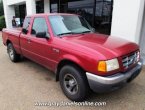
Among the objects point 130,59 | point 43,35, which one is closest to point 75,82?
point 130,59

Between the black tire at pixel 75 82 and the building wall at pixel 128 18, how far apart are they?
3.19m

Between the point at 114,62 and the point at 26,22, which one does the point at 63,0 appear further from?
the point at 114,62

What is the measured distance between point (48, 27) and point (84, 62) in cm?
149

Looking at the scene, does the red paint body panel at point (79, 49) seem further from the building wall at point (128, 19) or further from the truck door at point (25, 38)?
the building wall at point (128, 19)

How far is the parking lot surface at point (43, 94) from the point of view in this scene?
3.37 m

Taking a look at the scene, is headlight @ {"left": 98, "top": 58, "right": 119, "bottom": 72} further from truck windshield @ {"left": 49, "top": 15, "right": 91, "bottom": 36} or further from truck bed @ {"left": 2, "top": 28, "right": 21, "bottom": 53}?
truck bed @ {"left": 2, "top": 28, "right": 21, "bottom": 53}

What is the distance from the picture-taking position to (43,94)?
3.84 meters

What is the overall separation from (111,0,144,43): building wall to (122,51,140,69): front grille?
2.18 m

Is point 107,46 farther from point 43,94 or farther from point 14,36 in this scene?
point 14,36

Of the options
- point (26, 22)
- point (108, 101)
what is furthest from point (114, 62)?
point (26, 22)

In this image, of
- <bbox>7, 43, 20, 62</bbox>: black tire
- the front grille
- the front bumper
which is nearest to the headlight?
the front bumper

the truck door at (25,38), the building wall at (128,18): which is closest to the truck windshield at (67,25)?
the truck door at (25,38)

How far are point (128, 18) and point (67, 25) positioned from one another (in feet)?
8.50

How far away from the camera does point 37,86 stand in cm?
425
